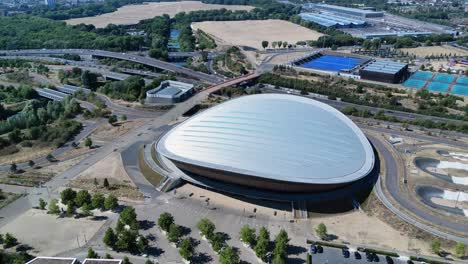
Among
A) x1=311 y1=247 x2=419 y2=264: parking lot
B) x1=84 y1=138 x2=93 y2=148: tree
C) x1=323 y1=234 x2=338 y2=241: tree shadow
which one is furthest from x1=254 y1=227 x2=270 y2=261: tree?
x1=84 y1=138 x2=93 y2=148: tree

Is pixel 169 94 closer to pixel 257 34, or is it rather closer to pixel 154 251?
pixel 154 251

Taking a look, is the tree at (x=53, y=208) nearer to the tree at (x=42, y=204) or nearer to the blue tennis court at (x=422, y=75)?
the tree at (x=42, y=204)

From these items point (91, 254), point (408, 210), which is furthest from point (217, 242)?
point (408, 210)

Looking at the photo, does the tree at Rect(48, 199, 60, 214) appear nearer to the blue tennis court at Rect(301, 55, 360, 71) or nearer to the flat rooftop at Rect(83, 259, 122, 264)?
the flat rooftop at Rect(83, 259, 122, 264)

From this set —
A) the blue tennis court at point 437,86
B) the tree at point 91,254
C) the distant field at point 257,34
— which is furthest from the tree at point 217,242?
the distant field at point 257,34

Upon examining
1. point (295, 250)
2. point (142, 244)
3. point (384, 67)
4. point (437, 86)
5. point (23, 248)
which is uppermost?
point (384, 67)

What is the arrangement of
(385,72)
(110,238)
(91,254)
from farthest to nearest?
(385,72)
(110,238)
(91,254)
